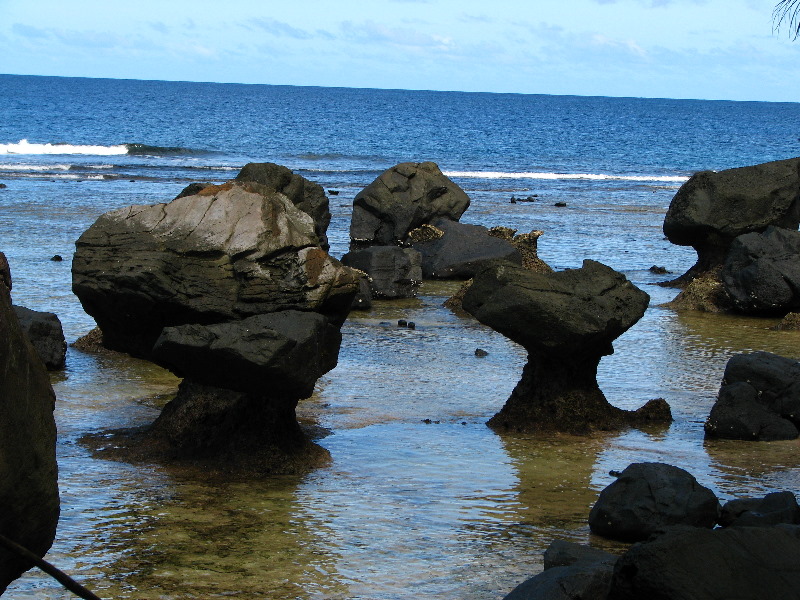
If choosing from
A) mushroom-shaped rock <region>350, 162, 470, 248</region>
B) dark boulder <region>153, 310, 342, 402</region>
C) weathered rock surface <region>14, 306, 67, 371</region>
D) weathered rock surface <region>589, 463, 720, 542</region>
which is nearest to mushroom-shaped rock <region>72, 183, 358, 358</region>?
dark boulder <region>153, 310, 342, 402</region>

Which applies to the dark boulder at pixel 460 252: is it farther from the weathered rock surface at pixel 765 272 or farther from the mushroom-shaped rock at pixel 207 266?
the mushroom-shaped rock at pixel 207 266

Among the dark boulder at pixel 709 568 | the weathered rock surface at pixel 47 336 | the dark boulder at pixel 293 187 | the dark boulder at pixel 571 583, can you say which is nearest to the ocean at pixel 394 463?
the weathered rock surface at pixel 47 336

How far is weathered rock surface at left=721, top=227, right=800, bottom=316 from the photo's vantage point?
56.0 ft

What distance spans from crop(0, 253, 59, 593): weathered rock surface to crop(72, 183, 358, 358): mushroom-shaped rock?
16.8 ft

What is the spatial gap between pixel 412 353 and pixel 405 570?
7488 mm

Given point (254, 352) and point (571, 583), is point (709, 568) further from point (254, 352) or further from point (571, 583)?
point (254, 352)

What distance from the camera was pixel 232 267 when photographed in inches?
366

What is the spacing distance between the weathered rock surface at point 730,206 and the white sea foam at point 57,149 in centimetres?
4826

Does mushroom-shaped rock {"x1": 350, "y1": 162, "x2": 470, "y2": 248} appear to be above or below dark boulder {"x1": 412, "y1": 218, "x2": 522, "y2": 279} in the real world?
above

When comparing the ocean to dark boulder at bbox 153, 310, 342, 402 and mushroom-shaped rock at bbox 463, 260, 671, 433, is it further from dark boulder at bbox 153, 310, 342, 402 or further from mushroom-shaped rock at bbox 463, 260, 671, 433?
dark boulder at bbox 153, 310, 342, 402

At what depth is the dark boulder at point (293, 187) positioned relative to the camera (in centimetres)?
2111

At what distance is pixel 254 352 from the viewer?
8.65 meters

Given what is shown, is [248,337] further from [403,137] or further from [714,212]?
[403,137]

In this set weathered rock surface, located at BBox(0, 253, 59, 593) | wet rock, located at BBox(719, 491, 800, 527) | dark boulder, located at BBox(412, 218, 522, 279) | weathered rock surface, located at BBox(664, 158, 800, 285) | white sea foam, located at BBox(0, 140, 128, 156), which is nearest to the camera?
weathered rock surface, located at BBox(0, 253, 59, 593)
